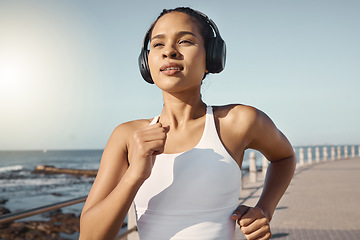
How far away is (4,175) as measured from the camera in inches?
2192

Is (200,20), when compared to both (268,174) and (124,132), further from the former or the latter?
(268,174)

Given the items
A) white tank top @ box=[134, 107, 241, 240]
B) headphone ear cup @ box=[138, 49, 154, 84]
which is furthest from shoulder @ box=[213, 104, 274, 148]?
headphone ear cup @ box=[138, 49, 154, 84]

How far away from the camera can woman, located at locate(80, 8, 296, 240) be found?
105cm

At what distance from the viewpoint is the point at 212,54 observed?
4.42 feet

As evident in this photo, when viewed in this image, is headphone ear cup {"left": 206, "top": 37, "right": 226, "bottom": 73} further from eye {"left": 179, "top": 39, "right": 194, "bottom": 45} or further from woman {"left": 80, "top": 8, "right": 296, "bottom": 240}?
eye {"left": 179, "top": 39, "right": 194, "bottom": 45}

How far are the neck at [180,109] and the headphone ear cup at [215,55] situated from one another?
141 millimetres

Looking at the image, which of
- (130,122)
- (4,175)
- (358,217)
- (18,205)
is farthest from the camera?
(4,175)

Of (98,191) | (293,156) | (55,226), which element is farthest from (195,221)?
(55,226)

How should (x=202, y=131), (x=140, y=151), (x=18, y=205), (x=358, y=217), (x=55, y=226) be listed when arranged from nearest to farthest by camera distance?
(x=140, y=151) → (x=202, y=131) → (x=358, y=217) → (x=55, y=226) → (x=18, y=205)

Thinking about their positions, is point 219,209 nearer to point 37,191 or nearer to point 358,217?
point 358,217

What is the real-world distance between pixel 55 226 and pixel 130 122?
60.2ft

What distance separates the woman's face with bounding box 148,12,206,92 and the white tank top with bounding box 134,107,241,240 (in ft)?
0.79

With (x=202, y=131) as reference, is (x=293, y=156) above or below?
below

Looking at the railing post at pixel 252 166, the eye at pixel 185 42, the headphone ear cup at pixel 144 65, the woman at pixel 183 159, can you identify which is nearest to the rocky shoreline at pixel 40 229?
the railing post at pixel 252 166
